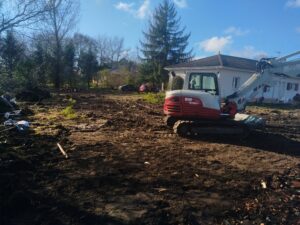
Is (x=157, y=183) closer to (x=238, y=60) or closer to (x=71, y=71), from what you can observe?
(x=238, y=60)

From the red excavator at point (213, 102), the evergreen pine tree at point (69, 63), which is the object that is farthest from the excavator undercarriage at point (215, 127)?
the evergreen pine tree at point (69, 63)

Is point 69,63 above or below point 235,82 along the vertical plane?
above

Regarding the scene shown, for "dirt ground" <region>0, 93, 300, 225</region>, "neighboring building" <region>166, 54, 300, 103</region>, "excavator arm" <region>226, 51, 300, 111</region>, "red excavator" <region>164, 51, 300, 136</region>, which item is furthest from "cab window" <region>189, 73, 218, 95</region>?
"neighboring building" <region>166, 54, 300, 103</region>

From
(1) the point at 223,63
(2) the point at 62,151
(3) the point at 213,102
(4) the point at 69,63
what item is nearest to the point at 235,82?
(1) the point at 223,63

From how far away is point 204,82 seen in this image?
11.1 metres

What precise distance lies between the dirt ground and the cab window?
1.60 m

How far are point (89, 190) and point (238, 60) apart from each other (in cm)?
2744

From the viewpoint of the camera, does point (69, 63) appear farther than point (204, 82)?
Yes

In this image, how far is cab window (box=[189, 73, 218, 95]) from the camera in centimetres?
1090

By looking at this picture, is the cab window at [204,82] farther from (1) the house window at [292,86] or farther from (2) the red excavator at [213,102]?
(1) the house window at [292,86]

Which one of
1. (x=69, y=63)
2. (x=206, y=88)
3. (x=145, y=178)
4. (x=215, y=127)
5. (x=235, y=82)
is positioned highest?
(x=69, y=63)

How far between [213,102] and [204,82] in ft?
2.68

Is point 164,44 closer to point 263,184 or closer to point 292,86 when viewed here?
point 292,86

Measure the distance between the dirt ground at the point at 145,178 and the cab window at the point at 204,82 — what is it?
160cm
